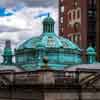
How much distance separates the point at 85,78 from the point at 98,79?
1532 mm

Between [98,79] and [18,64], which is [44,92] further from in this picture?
[18,64]

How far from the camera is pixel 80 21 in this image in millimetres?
138500

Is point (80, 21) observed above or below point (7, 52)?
above

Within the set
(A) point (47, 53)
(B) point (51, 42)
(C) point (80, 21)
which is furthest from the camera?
(C) point (80, 21)

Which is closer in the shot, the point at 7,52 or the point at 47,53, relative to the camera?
the point at 47,53

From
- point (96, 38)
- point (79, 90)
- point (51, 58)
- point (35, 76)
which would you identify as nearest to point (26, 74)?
point (35, 76)

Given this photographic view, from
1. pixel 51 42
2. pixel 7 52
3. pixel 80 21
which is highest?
pixel 80 21

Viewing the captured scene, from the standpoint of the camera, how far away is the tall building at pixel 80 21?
133500mm

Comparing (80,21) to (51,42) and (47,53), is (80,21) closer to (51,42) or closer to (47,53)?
(51,42)

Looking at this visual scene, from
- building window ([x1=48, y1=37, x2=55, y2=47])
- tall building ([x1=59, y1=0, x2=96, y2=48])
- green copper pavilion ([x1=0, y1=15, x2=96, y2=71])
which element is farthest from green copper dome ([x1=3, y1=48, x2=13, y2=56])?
tall building ([x1=59, y1=0, x2=96, y2=48])

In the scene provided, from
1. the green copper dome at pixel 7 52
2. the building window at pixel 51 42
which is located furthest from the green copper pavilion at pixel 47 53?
the green copper dome at pixel 7 52

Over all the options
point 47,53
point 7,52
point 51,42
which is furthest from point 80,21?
point 47,53

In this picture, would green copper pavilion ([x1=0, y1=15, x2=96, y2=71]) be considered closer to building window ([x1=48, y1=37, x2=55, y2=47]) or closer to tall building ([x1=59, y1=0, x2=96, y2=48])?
building window ([x1=48, y1=37, x2=55, y2=47])

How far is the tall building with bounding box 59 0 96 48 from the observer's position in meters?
134
